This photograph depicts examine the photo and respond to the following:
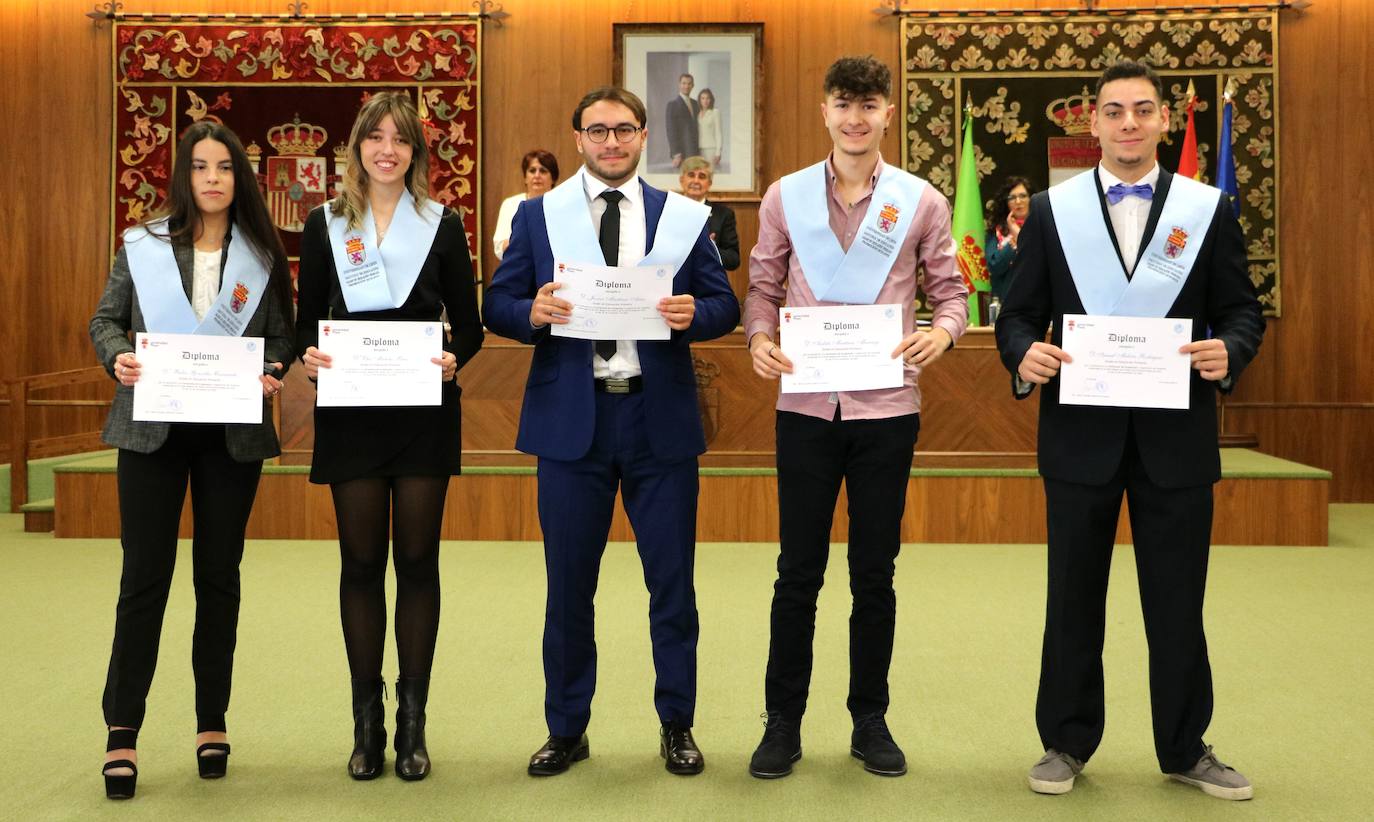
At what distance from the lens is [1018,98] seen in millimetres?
7930

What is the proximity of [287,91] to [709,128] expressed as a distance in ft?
8.74

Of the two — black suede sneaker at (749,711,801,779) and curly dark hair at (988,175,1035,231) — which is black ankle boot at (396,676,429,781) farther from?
curly dark hair at (988,175,1035,231)

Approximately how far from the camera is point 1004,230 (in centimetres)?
710

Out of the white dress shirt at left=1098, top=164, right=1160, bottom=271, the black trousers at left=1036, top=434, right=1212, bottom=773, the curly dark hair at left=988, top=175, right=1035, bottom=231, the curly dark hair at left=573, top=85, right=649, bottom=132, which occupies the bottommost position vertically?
the black trousers at left=1036, top=434, right=1212, bottom=773

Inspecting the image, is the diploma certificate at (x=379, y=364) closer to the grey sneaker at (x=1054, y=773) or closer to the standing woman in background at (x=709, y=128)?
the grey sneaker at (x=1054, y=773)

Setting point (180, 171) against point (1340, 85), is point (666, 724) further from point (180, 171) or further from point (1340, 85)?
point (1340, 85)

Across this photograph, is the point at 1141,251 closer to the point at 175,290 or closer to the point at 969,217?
the point at 175,290

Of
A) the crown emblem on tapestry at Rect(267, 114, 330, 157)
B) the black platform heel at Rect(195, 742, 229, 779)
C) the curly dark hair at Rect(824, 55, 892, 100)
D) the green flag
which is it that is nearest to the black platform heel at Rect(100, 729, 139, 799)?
the black platform heel at Rect(195, 742, 229, 779)

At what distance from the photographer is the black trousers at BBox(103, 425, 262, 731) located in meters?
2.59

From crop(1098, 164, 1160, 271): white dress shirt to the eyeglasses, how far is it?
3.17 feet

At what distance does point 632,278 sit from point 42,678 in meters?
2.17

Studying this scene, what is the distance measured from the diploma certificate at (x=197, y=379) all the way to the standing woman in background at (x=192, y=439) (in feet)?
0.11

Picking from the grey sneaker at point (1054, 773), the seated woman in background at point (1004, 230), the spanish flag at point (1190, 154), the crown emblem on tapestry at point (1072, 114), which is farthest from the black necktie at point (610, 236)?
the crown emblem on tapestry at point (1072, 114)

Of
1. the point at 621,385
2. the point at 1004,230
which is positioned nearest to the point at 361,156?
the point at 621,385
